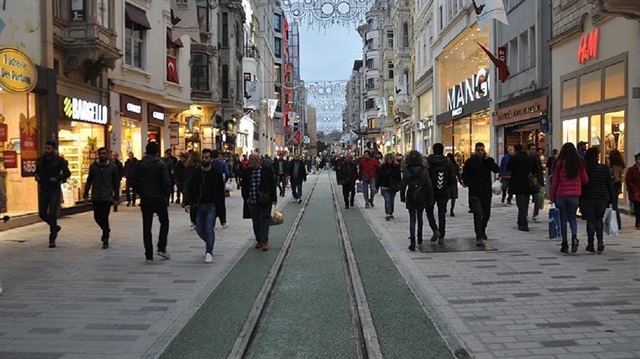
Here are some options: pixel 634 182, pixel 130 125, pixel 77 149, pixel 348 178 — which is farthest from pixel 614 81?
pixel 130 125

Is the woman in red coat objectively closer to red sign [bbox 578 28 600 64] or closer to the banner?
red sign [bbox 578 28 600 64]

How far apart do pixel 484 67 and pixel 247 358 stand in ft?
89.1

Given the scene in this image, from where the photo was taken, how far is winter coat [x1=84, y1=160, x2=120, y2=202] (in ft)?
36.7

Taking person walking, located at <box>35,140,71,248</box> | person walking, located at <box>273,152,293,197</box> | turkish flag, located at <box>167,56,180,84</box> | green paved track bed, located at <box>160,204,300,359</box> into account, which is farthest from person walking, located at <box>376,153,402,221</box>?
turkish flag, located at <box>167,56,180,84</box>

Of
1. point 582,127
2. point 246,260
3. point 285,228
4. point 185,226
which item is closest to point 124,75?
point 185,226

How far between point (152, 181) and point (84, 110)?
9.75 metres

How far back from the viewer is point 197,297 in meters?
7.34

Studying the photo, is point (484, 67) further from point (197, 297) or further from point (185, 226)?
point (197, 297)

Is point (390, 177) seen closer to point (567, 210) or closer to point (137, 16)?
point (567, 210)

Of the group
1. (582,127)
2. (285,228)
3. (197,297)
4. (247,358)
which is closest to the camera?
(247,358)

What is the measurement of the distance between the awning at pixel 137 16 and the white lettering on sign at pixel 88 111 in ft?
12.7

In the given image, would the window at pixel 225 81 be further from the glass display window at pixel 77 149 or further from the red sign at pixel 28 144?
the red sign at pixel 28 144

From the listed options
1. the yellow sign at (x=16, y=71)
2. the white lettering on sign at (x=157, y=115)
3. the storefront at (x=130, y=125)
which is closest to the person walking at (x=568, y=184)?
the yellow sign at (x=16, y=71)

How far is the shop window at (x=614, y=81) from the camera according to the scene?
51.5 ft
